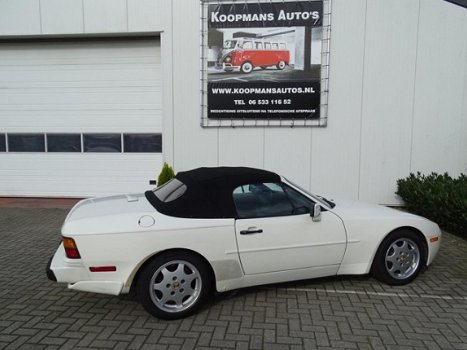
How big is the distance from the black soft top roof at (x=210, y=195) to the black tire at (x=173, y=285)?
41 centimetres

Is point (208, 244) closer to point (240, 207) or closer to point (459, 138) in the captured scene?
point (240, 207)

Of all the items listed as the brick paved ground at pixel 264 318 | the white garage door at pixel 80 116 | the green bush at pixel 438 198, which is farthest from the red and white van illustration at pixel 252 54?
the brick paved ground at pixel 264 318

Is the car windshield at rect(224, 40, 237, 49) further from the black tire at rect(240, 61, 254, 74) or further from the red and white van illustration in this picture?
the black tire at rect(240, 61, 254, 74)

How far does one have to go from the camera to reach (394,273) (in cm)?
409

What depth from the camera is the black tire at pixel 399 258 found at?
13.2 ft

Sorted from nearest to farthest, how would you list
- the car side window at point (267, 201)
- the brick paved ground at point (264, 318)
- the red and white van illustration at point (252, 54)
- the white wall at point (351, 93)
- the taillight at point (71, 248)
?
the brick paved ground at point (264, 318) < the taillight at point (71, 248) < the car side window at point (267, 201) < the white wall at point (351, 93) < the red and white van illustration at point (252, 54)

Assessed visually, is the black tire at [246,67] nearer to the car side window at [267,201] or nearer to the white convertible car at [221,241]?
the white convertible car at [221,241]

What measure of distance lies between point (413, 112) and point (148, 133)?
625 cm

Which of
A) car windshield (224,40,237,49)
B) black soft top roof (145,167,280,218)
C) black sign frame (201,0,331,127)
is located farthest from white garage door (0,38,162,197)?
black soft top roof (145,167,280,218)

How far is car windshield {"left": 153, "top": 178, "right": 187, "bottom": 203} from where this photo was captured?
3.73 m

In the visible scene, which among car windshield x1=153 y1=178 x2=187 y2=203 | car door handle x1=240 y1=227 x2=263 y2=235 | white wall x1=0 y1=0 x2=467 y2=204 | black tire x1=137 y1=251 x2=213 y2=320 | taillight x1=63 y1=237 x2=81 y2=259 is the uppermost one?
white wall x1=0 y1=0 x2=467 y2=204

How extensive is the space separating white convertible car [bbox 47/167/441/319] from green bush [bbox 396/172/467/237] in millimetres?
2304

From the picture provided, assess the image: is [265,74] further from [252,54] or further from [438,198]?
[438,198]

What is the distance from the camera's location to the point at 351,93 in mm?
8195
